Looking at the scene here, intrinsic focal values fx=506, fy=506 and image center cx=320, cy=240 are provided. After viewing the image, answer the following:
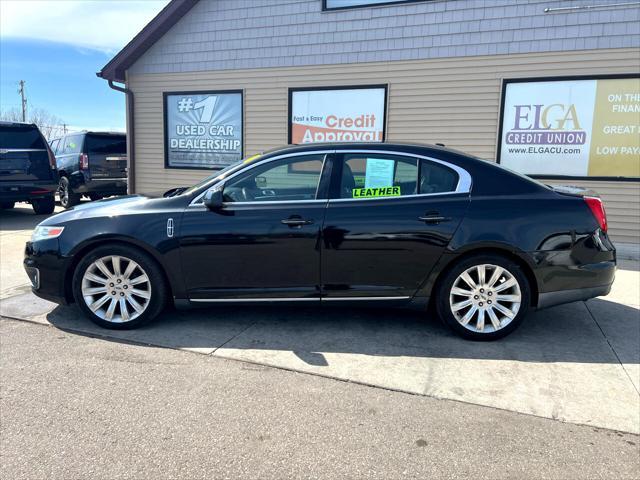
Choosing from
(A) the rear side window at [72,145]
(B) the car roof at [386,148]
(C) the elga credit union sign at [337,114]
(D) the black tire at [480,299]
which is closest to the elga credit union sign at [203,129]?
(C) the elga credit union sign at [337,114]

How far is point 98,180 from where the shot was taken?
1230 cm

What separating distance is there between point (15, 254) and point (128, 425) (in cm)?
547

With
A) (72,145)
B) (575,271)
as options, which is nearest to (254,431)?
(575,271)

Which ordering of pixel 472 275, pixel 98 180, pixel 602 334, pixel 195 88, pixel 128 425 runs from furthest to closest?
1. pixel 98 180
2. pixel 195 88
3. pixel 602 334
4. pixel 472 275
5. pixel 128 425

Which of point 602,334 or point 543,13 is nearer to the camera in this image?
point 602,334

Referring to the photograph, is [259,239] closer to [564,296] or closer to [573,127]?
[564,296]

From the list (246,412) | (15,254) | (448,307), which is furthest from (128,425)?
(15,254)

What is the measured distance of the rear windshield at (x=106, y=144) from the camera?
12.1 metres

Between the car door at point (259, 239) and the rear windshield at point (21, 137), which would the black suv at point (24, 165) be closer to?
the rear windshield at point (21, 137)

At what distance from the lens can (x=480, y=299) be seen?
4004mm

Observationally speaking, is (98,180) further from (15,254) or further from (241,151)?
(15,254)

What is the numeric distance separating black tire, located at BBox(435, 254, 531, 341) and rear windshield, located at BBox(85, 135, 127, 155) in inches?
418

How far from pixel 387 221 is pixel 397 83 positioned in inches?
214

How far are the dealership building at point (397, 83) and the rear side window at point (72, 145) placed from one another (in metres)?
2.31
